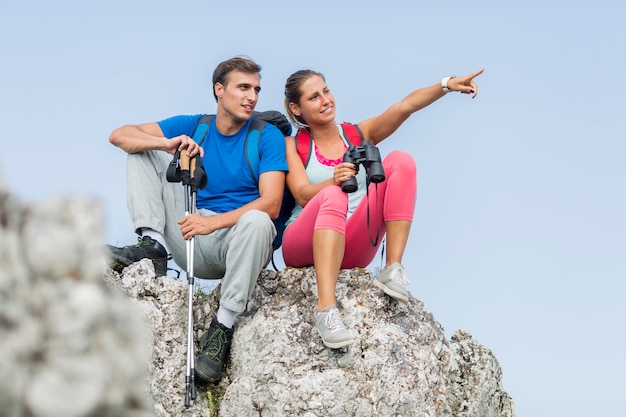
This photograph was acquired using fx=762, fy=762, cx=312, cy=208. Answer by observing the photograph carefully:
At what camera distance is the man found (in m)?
6.74

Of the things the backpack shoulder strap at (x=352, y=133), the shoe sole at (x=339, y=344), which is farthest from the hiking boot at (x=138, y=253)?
the backpack shoulder strap at (x=352, y=133)

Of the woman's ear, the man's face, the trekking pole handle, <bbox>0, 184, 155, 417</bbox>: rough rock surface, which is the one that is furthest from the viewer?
the woman's ear

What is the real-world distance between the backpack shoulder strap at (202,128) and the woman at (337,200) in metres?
0.83

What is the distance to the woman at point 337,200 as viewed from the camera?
6.41 meters

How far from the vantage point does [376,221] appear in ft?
21.9

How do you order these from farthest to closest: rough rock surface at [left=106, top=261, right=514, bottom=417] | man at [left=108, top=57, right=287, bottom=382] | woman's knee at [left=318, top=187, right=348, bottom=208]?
1. man at [left=108, top=57, right=287, bottom=382]
2. rough rock surface at [left=106, top=261, right=514, bottom=417]
3. woman's knee at [left=318, top=187, right=348, bottom=208]

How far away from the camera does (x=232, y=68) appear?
7.71 m

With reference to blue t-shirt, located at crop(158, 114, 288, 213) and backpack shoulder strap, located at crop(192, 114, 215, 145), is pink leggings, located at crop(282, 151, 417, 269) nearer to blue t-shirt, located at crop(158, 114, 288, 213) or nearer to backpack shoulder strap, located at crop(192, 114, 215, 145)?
blue t-shirt, located at crop(158, 114, 288, 213)

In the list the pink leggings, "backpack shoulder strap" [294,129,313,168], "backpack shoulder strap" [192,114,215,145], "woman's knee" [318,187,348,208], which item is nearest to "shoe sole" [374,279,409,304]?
the pink leggings

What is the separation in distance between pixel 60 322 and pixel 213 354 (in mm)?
5458

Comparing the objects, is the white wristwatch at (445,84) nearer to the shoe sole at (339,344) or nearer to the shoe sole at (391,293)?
the shoe sole at (391,293)

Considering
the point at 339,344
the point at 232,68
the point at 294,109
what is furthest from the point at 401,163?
the point at 232,68

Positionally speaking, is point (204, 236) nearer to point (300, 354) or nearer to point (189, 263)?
point (189, 263)

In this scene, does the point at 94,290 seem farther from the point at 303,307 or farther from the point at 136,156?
the point at 136,156
